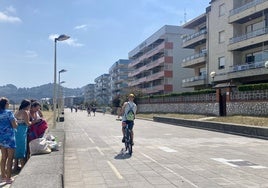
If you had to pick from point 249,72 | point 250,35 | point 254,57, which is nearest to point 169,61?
point 254,57

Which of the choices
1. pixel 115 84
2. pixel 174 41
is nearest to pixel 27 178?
pixel 174 41

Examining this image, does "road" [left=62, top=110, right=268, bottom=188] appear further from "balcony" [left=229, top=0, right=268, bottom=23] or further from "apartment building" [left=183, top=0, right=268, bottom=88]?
"balcony" [left=229, top=0, right=268, bottom=23]

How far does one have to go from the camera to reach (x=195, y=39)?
5581 cm

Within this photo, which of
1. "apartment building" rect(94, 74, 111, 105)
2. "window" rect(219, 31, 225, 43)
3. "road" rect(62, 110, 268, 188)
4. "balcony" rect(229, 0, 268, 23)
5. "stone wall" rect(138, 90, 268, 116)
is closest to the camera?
A: "road" rect(62, 110, 268, 188)

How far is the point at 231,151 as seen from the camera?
517 inches

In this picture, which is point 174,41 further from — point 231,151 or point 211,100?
point 231,151

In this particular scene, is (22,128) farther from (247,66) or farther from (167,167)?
(247,66)

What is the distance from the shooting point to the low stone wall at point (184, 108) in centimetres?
3574

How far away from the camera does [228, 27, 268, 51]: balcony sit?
1500 inches

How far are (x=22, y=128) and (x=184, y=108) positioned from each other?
36.4 meters

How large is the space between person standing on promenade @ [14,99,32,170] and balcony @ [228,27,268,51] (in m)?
33.6

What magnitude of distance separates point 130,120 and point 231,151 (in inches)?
151

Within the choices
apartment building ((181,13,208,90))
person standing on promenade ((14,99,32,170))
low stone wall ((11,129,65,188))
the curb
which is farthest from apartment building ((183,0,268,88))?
low stone wall ((11,129,65,188))

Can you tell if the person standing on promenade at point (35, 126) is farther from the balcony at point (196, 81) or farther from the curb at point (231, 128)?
the balcony at point (196, 81)
